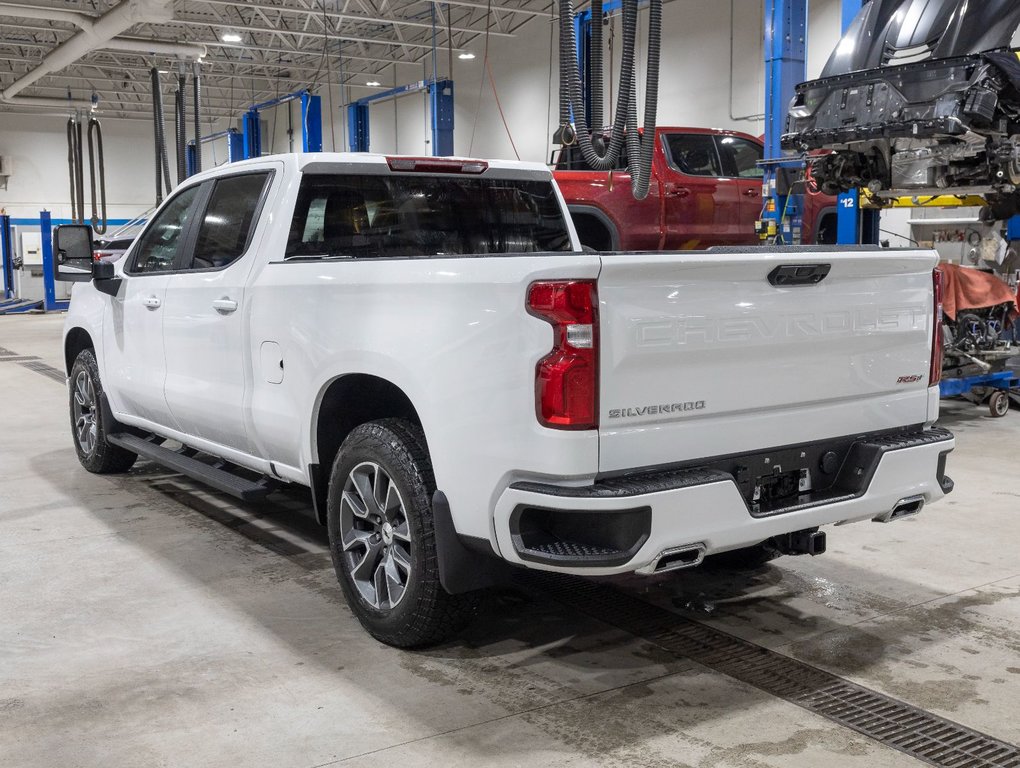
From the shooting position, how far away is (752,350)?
2949 mm

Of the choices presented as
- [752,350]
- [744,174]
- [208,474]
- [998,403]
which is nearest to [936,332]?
[752,350]

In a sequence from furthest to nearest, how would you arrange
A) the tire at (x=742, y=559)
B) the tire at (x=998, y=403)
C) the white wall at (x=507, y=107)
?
the white wall at (x=507, y=107) < the tire at (x=998, y=403) < the tire at (x=742, y=559)

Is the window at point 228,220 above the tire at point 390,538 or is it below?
above

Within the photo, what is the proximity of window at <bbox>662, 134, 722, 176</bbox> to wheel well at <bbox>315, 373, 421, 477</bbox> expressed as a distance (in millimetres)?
7274

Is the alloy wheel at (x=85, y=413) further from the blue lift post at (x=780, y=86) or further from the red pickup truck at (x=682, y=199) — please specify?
the blue lift post at (x=780, y=86)

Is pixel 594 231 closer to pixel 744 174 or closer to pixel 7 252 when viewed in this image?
pixel 744 174

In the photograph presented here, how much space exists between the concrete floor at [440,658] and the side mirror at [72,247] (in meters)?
1.34

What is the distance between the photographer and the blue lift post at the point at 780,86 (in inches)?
353

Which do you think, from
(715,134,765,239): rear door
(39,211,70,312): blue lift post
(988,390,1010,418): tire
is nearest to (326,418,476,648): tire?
(988,390,1010,418): tire

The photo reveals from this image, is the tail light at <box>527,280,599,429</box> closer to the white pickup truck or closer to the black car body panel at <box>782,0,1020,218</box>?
the white pickup truck

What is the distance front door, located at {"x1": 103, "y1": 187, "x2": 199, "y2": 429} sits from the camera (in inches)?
192

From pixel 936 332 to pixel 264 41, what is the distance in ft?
82.4

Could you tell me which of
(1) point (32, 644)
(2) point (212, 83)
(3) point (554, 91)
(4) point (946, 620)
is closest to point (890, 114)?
(4) point (946, 620)

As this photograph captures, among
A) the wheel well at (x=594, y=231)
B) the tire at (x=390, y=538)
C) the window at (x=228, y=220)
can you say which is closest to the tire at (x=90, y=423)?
the window at (x=228, y=220)
